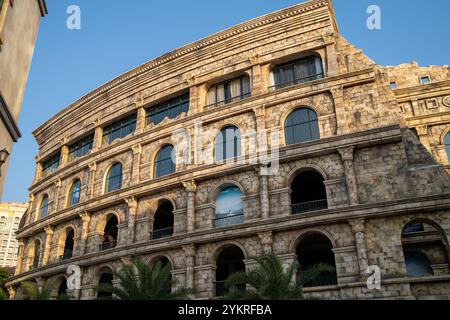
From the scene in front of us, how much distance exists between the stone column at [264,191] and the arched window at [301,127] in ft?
7.12

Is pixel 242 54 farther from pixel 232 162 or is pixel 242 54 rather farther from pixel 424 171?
pixel 424 171

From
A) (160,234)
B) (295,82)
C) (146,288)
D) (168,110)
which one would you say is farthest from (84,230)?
(295,82)

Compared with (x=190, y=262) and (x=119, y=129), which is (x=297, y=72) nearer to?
(x=190, y=262)

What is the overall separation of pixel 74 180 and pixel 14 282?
960 cm

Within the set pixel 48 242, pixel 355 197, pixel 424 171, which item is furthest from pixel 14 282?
pixel 424 171

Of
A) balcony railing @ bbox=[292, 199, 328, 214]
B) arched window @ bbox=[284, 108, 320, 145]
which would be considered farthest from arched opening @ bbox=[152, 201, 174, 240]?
arched window @ bbox=[284, 108, 320, 145]

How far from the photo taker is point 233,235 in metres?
20.3

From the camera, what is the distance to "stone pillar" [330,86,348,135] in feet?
66.5

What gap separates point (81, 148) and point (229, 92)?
14118mm

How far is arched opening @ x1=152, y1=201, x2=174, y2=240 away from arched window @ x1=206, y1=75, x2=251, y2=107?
23.1ft

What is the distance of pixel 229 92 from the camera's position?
25.4 meters

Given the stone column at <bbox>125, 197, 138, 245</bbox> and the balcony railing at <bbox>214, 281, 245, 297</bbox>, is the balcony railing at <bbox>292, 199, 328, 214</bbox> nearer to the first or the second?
the balcony railing at <bbox>214, 281, 245, 297</bbox>

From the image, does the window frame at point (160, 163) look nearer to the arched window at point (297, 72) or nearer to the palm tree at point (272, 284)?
the arched window at point (297, 72)

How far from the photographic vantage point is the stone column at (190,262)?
68.0ft
